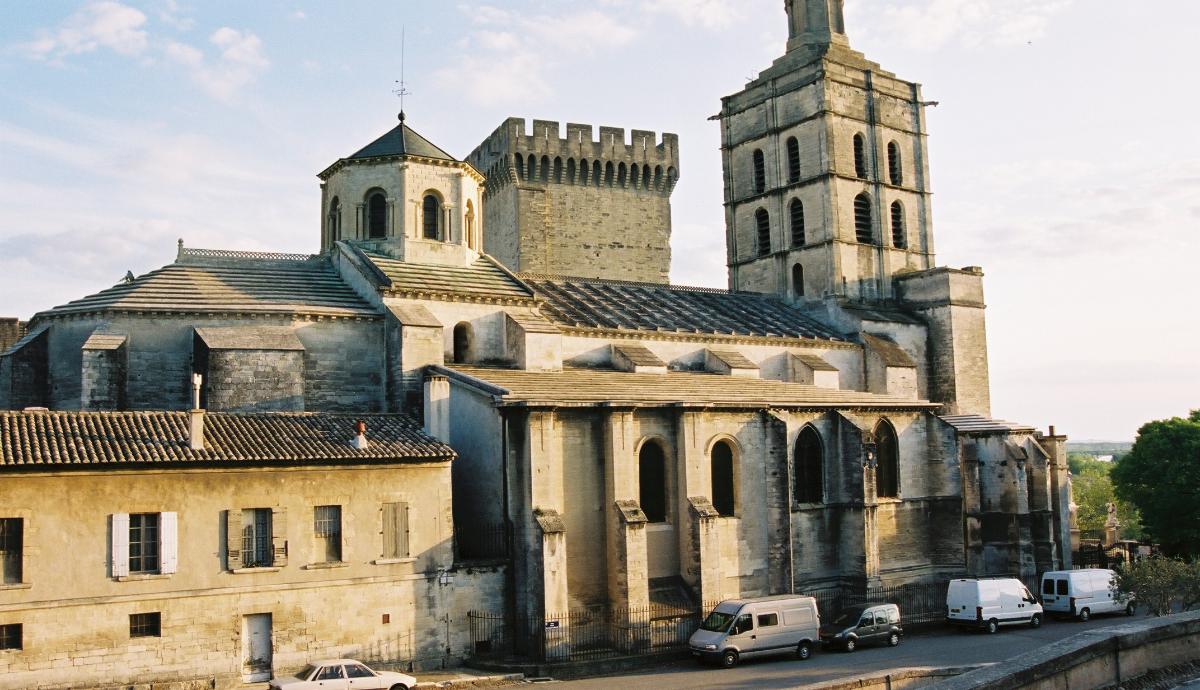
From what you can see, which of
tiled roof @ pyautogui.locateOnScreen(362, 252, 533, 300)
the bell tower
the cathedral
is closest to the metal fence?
the cathedral

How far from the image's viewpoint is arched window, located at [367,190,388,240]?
34125 mm

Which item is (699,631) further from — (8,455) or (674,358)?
(8,455)

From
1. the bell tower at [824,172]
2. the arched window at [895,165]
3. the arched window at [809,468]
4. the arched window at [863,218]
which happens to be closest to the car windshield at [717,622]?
the arched window at [809,468]

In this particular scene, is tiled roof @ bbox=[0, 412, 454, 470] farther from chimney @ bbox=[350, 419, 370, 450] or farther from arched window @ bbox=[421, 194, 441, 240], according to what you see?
arched window @ bbox=[421, 194, 441, 240]

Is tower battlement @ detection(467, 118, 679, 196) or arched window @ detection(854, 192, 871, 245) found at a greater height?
tower battlement @ detection(467, 118, 679, 196)

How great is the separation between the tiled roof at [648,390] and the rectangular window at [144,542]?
8680mm

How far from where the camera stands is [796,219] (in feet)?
156

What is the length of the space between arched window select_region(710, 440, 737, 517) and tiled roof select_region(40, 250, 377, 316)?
11.4m

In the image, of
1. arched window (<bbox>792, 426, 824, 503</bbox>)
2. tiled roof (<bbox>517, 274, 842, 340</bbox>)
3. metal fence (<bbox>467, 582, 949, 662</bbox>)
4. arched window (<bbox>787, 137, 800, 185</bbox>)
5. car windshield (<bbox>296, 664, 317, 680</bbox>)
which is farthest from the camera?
arched window (<bbox>787, 137, 800, 185</bbox>)

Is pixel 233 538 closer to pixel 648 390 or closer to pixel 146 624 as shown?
pixel 146 624

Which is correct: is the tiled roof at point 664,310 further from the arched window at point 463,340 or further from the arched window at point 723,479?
the arched window at point 723,479

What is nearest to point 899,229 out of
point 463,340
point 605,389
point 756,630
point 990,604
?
point 990,604

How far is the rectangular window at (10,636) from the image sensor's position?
65.9 ft

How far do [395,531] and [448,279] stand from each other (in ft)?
36.5
